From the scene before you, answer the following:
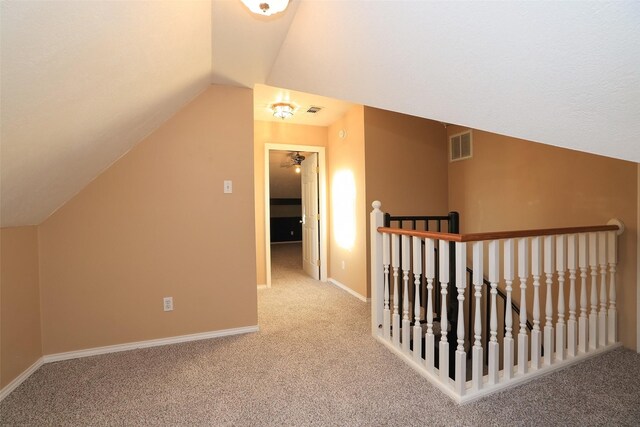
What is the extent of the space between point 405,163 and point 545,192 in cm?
153

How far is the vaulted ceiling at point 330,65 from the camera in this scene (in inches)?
35.1

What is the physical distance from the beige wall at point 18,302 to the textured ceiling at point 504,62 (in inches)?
94.0

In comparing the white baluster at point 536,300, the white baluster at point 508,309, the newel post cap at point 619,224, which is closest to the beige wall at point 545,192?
the newel post cap at point 619,224

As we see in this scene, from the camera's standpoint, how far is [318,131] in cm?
457

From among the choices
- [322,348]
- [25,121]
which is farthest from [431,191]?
[25,121]

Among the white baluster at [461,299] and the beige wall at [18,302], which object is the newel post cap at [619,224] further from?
the beige wall at [18,302]

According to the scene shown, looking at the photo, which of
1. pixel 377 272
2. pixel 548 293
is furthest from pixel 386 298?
pixel 548 293

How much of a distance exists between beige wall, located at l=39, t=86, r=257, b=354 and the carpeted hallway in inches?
10.8

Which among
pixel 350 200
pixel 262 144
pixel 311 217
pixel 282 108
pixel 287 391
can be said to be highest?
pixel 282 108

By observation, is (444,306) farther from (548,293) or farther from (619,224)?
(619,224)

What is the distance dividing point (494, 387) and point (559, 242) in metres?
1.08

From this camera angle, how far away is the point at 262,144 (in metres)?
4.33

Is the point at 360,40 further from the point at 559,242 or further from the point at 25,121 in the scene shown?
the point at 559,242

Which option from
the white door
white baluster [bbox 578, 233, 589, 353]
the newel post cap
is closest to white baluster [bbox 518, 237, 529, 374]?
white baluster [bbox 578, 233, 589, 353]
